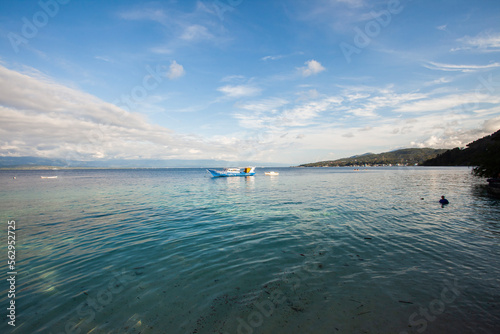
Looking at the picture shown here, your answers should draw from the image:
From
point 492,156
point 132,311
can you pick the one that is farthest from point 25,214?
point 492,156

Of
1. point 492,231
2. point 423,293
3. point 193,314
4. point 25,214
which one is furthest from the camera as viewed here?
point 25,214

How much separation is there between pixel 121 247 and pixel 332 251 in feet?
36.8

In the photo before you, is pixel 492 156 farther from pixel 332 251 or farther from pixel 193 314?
pixel 193 314

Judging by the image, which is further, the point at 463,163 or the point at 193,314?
the point at 463,163

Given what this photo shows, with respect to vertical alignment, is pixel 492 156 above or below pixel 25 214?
above

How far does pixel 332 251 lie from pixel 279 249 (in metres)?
2.60

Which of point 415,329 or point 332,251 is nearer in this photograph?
point 415,329

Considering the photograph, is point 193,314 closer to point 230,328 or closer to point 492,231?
point 230,328

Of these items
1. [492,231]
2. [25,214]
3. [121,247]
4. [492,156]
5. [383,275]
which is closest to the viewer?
[383,275]

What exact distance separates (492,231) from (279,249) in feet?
46.0

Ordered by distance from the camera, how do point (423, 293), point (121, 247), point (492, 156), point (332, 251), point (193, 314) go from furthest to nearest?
point (492, 156) < point (121, 247) < point (332, 251) < point (423, 293) < point (193, 314)

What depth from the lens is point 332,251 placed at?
10.4 meters

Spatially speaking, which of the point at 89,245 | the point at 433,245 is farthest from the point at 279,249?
the point at 89,245

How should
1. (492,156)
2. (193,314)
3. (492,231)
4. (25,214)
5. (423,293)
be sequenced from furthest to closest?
(492,156) → (25,214) → (492,231) → (423,293) → (193,314)
